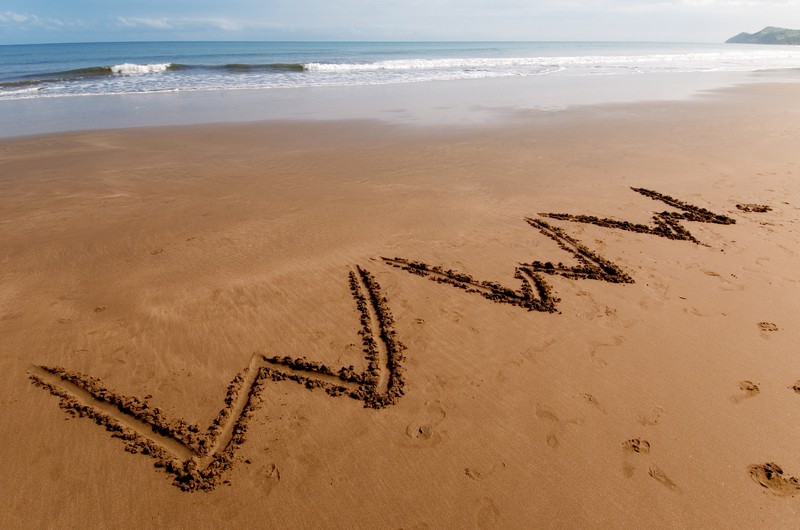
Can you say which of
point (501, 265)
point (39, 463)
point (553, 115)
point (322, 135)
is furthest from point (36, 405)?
point (553, 115)

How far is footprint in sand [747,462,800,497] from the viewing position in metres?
2.53

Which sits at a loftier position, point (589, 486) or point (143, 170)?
point (143, 170)

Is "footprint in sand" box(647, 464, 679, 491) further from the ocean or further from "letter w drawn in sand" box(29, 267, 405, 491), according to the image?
the ocean

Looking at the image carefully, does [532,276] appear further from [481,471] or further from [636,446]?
[481,471]

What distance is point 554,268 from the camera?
4.96 metres

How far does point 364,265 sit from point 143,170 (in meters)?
5.83

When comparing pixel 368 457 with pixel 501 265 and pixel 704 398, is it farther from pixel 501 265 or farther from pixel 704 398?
pixel 501 265

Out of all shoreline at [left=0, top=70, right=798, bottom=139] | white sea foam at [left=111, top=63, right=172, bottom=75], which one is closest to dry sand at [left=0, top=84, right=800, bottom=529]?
shoreline at [left=0, top=70, right=798, bottom=139]

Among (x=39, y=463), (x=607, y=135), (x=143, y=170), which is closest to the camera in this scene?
(x=39, y=463)

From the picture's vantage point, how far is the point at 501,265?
5.05 metres

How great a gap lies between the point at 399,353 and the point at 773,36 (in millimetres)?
158342

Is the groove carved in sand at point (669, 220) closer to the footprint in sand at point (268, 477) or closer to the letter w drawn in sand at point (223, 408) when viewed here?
the letter w drawn in sand at point (223, 408)

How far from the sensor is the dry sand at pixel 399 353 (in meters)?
2.59

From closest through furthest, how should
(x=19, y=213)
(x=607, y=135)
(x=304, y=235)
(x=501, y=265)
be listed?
(x=501, y=265) < (x=304, y=235) < (x=19, y=213) < (x=607, y=135)
